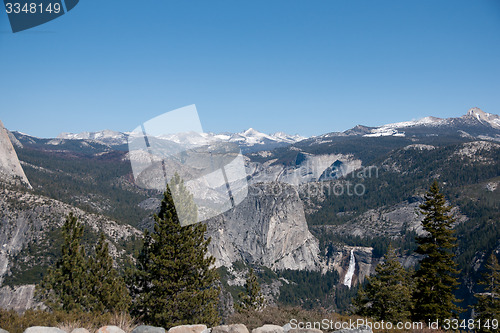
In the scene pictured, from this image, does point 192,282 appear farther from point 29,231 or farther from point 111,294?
point 29,231

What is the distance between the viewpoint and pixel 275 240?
183375mm

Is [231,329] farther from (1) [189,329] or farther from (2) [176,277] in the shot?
(2) [176,277]

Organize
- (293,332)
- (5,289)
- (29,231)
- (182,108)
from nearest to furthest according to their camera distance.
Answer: (182,108), (293,332), (5,289), (29,231)

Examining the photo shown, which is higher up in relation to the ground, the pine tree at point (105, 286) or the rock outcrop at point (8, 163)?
the rock outcrop at point (8, 163)

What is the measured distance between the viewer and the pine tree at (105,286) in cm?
1835

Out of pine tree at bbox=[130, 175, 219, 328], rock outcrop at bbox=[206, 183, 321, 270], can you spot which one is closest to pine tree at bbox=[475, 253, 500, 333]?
pine tree at bbox=[130, 175, 219, 328]

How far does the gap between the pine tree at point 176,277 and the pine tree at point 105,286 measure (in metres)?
1.05

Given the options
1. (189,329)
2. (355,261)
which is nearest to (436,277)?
(189,329)

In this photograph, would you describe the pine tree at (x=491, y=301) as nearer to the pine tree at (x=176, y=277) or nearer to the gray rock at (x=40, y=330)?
the pine tree at (x=176, y=277)

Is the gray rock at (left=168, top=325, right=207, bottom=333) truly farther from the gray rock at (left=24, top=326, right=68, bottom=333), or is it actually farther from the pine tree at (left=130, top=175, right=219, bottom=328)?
the pine tree at (left=130, top=175, right=219, bottom=328)

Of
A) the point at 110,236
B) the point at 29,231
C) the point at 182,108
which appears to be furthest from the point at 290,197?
the point at 182,108

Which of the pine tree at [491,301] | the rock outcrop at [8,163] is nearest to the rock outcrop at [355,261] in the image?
the rock outcrop at [8,163]

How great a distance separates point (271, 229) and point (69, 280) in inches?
6442

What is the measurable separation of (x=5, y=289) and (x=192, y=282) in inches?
3021
